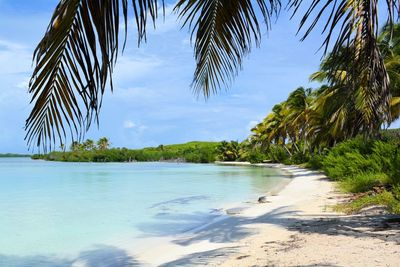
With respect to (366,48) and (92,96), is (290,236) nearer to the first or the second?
(366,48)

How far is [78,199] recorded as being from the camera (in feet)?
62.1

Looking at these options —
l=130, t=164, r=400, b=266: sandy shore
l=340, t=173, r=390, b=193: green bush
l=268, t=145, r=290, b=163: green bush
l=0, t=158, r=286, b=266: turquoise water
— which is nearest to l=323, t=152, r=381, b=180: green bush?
l=340, t=173, r=390, b=193: green bush

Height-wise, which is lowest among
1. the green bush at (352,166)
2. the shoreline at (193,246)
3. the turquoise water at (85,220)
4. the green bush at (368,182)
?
the turquoise water at (85,220)

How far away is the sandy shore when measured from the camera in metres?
4.63

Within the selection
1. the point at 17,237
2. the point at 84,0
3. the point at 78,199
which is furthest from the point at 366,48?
the point at 78,199

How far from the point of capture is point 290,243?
5680mm

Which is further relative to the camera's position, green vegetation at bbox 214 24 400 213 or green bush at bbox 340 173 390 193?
green bush at bbox 340 173 390 193

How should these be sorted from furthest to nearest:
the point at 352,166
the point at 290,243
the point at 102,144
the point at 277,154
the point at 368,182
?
1. the point at 102,144
2. the point at 277,154
3. the point at 352,166
4. the point at 368,182
5. the point at 290,243

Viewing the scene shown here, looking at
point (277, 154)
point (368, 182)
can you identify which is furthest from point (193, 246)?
point (277, 154)

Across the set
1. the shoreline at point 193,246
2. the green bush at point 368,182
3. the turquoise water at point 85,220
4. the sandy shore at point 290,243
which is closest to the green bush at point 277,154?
the turquoise water at point 85,220

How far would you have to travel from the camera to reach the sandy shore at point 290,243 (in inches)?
182

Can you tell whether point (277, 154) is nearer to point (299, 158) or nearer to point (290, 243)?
point (299, 158)

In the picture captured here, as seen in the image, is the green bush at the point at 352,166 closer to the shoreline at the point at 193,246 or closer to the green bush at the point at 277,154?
the shoreline at the point at 193,246

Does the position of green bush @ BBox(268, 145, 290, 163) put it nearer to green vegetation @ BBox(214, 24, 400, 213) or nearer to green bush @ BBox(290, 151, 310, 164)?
green bush @ BBox(290, 151, 310, 164)
